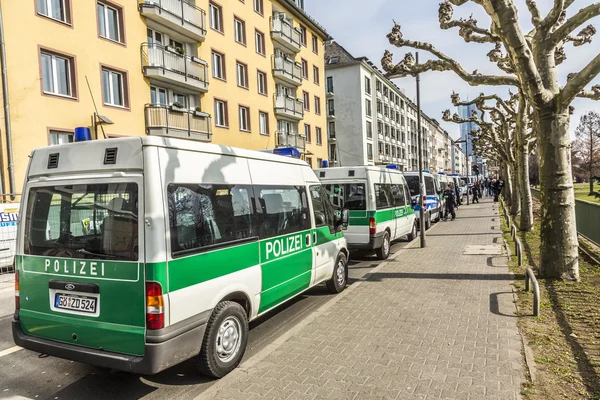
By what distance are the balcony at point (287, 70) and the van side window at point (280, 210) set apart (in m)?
22.9

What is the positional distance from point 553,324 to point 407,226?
784cm

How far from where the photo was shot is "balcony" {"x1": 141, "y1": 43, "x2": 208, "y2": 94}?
1750 cm

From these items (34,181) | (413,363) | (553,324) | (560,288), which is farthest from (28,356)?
(560,288)

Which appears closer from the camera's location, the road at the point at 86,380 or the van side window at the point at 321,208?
the road at the point at 86,380

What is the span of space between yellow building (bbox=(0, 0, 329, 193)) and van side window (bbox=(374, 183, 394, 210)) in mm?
6628

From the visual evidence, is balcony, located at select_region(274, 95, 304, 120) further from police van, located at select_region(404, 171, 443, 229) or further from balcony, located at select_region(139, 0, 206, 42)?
police van, located at select_region(404, 171, 443, 229)

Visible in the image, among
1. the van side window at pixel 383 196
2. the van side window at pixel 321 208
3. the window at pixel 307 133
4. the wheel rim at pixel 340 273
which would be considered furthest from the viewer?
the window at pixel 307 133

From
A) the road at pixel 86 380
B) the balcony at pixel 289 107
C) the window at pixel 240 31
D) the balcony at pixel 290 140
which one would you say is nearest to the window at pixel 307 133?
the balcony at pixel 290 140

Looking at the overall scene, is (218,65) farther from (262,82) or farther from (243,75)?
(262,82)

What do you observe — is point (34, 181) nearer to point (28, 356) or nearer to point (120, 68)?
point (28, 356)

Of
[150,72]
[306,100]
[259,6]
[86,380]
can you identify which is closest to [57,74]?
[150,72]

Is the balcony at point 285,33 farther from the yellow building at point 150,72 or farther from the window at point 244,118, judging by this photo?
the window at point 244,118

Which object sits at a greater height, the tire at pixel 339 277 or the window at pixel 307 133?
the window at pixel 307 133

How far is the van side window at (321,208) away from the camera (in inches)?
254
